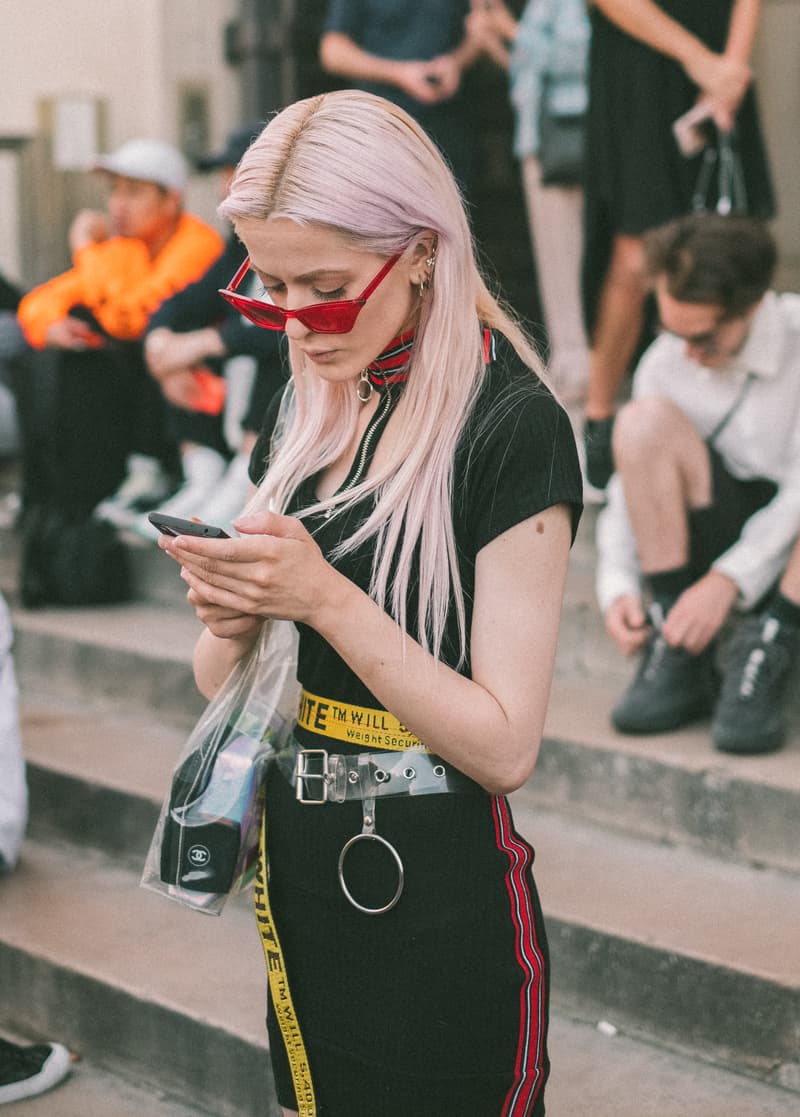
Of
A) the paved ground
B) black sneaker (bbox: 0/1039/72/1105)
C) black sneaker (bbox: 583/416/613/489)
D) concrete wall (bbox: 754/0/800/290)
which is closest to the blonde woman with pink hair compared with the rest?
the paved ground

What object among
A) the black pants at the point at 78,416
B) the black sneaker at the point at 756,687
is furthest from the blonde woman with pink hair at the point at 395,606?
the black pants at the point at 78,416

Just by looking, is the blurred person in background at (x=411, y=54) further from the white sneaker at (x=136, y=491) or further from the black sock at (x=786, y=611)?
the black sock at (x=786, y=611)

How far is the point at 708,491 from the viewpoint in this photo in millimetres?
3533

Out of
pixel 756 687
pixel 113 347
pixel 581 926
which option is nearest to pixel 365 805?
pixel 581 926

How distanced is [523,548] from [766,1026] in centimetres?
148

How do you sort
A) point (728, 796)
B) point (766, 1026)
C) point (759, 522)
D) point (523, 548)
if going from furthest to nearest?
1. point (759, 522)
2. point (728, 796)
3. point (766, 1026)
4. point (523, 548)

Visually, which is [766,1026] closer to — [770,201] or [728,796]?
[728,796]

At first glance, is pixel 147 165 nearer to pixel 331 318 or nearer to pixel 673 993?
pixel 673 993

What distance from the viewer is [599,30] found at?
4.15m

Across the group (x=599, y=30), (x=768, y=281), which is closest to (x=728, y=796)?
(x=768, y=281)

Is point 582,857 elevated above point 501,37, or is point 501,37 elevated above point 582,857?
point 501,37

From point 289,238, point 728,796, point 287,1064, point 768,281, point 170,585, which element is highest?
point 289,238

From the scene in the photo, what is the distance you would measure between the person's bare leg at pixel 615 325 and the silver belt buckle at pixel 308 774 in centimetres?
266

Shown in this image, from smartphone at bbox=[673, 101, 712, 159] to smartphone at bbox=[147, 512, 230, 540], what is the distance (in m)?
2.88
